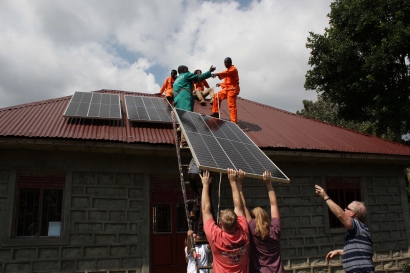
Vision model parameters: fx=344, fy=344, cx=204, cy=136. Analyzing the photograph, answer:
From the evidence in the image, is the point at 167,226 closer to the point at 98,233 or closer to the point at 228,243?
the point at 98,233

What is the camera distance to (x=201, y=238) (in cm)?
466

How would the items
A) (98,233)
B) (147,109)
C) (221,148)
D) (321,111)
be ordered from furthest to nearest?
(321,111) < (147,109) < (98,233) < (221,148)

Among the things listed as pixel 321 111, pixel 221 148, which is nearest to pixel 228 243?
pixel 221 148

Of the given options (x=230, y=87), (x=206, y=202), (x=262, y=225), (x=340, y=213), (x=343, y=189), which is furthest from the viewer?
(x=343, y=189)

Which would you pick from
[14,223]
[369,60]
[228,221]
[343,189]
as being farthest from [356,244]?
[369,60]

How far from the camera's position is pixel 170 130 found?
27.5 ft

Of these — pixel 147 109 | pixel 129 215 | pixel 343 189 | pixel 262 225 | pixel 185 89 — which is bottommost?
pixel 262 225

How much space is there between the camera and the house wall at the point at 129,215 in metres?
6.98

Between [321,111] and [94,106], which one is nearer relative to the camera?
[94,106]

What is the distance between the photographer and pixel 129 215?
7.59m

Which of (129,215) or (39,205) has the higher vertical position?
(39,205)

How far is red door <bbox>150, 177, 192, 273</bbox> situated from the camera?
798 centimetres

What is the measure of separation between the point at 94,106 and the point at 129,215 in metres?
3.14

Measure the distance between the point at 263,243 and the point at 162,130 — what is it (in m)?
5.15
